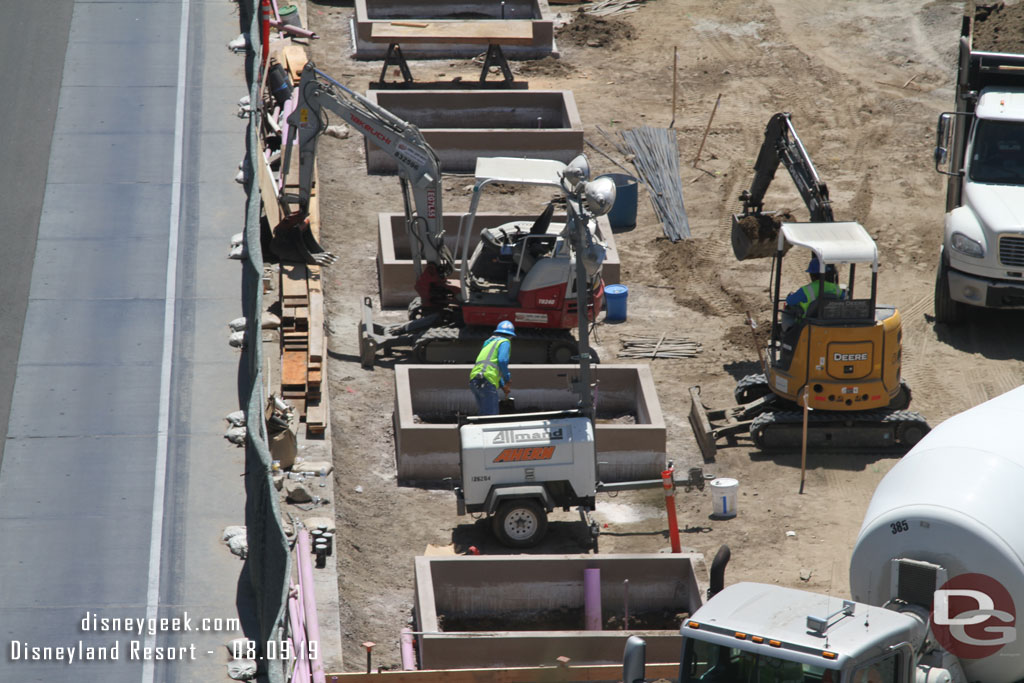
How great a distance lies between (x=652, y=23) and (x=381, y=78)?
7.32m

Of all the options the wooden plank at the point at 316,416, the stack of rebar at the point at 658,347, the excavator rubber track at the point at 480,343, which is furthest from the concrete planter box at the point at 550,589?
the stack of rebar at the point at 658,347

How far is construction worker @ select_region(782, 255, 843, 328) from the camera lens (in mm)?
16391

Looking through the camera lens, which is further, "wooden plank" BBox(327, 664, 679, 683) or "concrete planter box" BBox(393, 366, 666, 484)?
"concrete planter box" BBox(393, 366, 666, 484)

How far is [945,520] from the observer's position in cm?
1005

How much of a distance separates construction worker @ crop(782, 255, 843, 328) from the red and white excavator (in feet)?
8.95

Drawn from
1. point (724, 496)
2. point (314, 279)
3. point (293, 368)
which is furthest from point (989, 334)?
point (293, 368)

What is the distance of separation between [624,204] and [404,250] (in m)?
4.00

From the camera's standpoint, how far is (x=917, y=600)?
1013 centimetres

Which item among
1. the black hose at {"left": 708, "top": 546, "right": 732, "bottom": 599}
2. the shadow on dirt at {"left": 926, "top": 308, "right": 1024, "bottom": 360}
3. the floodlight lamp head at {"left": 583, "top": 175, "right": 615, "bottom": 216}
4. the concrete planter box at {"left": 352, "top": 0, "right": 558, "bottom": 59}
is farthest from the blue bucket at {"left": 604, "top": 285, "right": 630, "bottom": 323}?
the concrete planter box at {"left": 352, "top": 0, "right": 558, "bottom": 59}

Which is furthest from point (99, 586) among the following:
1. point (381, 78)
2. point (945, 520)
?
point (381, 78)

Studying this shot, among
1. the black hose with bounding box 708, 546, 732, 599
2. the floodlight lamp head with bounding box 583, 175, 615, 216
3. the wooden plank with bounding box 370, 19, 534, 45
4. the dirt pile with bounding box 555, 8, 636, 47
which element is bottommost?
the black hose with bounding box 708, 546, 732, 599

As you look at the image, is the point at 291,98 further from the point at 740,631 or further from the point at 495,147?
the point at 740,631

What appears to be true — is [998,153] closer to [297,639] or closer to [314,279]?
[314,279]

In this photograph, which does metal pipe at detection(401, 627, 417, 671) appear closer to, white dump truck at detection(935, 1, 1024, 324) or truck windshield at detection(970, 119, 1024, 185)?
white dump truck at detection(935, 1, 1024, 324)
